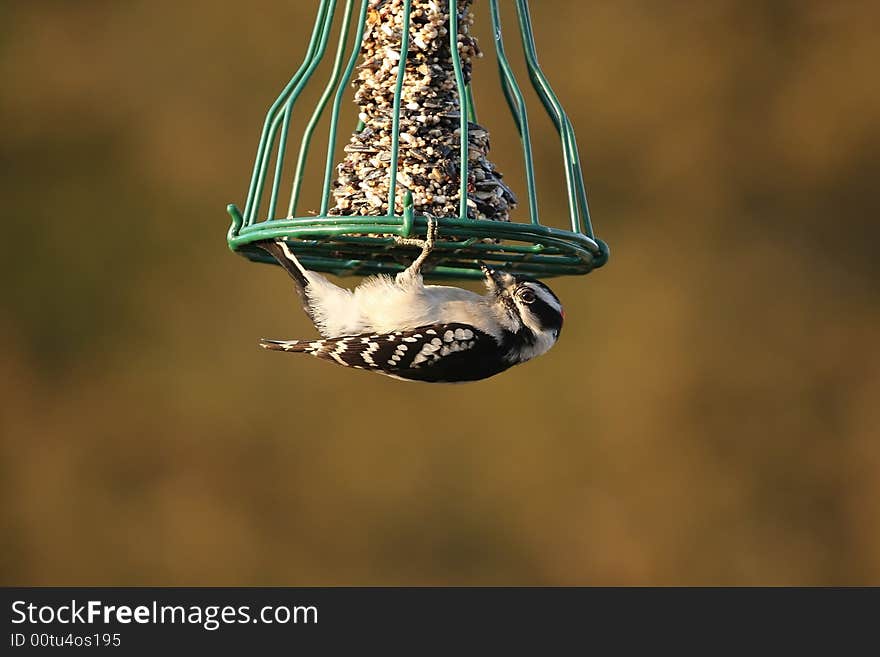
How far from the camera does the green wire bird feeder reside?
4113mm

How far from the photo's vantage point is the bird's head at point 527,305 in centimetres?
425

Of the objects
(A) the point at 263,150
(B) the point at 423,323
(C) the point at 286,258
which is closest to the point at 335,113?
(A) the point at 263,150

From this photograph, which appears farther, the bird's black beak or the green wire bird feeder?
the bird's black beak

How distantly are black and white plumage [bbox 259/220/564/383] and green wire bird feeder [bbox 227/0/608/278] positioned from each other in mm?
92

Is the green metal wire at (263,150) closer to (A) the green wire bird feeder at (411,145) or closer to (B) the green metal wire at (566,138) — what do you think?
(A) the green wire bird feeder at (411,145)

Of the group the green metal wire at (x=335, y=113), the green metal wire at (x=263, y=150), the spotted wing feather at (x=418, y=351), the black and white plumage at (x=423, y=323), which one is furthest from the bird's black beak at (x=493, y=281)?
the green metal wire at (x=263, y=150)

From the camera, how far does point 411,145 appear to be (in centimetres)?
427

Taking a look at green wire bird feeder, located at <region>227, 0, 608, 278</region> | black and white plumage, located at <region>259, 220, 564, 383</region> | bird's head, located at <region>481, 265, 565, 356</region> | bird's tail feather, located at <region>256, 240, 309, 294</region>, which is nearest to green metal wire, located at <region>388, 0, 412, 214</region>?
green wire bird feeder, located at <region>227, 0, 608, 278</region>

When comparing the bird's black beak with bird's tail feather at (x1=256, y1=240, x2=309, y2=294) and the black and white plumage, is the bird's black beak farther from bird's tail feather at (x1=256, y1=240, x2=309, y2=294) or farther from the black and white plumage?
bird's tail feather at (x1=256, y1=240, x2=309, y2=294)

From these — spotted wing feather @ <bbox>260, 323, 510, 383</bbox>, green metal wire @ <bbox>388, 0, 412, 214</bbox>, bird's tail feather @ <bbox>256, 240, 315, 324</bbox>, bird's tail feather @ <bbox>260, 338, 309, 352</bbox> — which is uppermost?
green metal wire @ <bbox>388, 0, 412, 214</bbox>

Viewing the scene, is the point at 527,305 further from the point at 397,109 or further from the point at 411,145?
Answer: the point at 397,109

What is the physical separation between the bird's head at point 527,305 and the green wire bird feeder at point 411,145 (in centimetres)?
7

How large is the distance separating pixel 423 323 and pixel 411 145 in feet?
1.81

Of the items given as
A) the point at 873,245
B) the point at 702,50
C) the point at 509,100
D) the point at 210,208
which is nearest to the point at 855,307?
the point at 873,245
